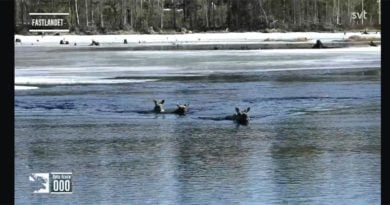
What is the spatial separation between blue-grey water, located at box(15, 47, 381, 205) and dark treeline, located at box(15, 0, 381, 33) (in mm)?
178

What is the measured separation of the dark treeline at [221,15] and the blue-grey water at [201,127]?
0.59 ft

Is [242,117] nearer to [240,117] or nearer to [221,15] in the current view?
[240,117]

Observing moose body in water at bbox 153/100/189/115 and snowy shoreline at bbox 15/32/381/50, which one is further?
snowy shoreline at bbox 15/32/381/50

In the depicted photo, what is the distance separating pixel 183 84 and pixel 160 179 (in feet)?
2.16

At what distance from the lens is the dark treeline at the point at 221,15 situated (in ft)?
16.0

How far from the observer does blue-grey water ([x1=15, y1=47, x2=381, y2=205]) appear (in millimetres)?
4414

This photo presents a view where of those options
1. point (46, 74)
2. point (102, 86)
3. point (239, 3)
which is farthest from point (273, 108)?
point (46, 74)

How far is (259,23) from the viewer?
4.97m

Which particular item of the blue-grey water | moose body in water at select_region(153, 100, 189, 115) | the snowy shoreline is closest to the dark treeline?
the snowy shoreline

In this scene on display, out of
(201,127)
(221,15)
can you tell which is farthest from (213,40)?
(201,127)

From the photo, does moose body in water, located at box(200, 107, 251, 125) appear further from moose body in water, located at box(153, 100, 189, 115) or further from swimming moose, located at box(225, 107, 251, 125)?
moose body in water, located at box(153, 100, 189, 115)

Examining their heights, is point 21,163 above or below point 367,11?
below

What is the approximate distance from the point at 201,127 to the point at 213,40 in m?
0.56
